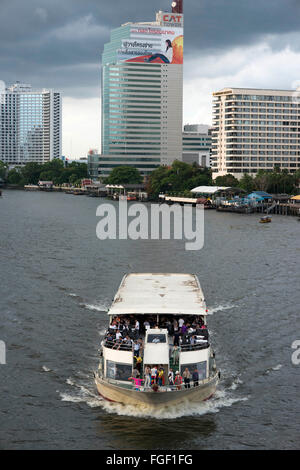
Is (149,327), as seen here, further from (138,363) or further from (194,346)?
(138,363)

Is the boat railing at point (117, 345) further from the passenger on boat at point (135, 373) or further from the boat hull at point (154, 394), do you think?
the boat hull at point (154, 394)

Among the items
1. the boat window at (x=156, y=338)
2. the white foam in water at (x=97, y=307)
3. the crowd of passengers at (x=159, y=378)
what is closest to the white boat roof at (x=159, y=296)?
the boat window at (x=156, y=338)

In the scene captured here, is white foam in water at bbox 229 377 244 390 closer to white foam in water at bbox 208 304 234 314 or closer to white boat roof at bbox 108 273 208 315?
white boat roof at bbox 108 273 208 315

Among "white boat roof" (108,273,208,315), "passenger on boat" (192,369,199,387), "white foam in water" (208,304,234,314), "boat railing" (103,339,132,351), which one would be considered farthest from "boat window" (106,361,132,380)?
"white foam in water" (208,304,234,314)

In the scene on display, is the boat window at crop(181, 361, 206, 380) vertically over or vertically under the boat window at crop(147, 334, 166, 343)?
under

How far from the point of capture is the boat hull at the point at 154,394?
94.9 feet

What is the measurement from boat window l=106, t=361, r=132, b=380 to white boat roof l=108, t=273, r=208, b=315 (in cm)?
337

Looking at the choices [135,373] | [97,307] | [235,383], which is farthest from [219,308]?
[135,373]

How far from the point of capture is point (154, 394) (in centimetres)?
2878

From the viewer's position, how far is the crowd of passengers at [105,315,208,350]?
1238 inches

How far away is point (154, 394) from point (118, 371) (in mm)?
2549
